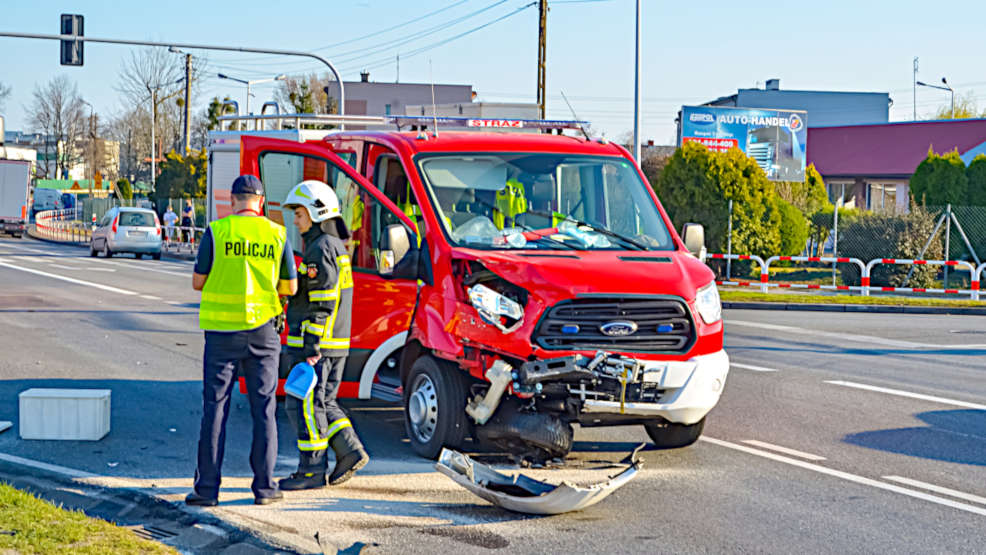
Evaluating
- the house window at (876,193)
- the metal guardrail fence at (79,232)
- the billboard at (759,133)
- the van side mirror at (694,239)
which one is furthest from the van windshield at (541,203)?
the house window at (876,193)

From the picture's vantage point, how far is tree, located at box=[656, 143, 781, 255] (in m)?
29.0

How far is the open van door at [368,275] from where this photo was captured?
812cm

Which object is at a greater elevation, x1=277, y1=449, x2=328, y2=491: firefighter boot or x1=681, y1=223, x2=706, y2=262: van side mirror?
x1=681, y1=223, x2=706, y2=262: van side mirror

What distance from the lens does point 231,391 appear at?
6496 mm

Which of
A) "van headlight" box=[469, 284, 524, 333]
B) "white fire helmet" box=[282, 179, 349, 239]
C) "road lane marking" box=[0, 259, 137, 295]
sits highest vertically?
"white fire helmet" box=[282, 179, 349, 239]

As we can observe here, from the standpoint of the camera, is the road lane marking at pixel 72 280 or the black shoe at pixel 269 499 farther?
the road lane marking at pixel 72 280

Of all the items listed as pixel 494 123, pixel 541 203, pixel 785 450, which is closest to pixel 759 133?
pixel 494 123

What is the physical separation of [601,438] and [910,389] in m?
4.29

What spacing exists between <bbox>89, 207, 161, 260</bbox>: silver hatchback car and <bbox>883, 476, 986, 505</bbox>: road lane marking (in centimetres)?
2985

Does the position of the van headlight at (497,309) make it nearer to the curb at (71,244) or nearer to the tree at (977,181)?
the tree at (977,181)

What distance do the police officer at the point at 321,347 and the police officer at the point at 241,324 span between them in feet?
1.15

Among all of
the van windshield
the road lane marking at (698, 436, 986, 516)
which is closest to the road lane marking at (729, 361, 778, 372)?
the road lane marking at (698, 436, 986, 516)

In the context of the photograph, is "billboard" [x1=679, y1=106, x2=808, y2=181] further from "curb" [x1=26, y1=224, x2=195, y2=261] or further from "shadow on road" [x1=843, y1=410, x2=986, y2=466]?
"shadow on road" [x1=843, y1=410, x2=986, y2=466]

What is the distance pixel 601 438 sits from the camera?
882 cm
